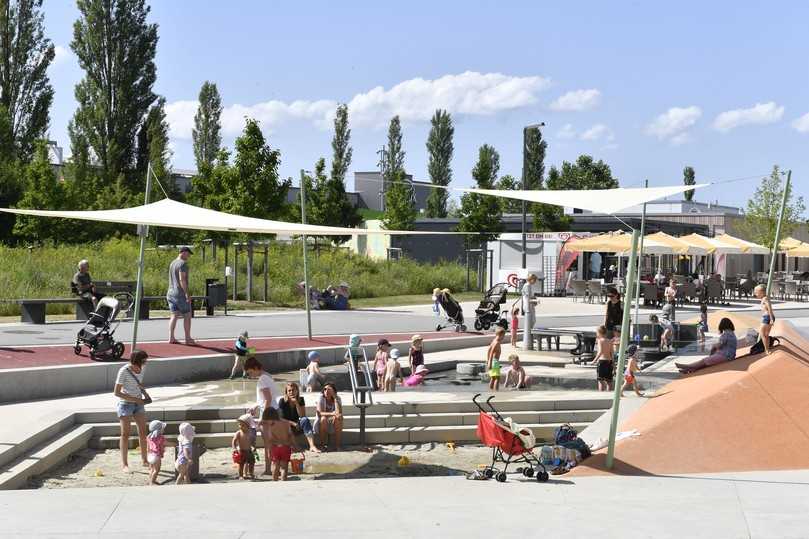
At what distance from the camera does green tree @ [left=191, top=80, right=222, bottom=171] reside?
224 ft

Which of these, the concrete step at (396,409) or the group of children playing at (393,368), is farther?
the group of children playing at (393,368)

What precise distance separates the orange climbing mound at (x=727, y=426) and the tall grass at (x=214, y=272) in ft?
58.8

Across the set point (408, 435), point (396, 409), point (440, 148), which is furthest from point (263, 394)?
point (440, 148)

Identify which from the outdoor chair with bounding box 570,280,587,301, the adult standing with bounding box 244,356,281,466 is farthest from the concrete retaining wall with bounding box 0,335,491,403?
the outdoor chair with bounding box 570,280,587,301

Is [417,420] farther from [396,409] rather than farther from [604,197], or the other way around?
[604,197]

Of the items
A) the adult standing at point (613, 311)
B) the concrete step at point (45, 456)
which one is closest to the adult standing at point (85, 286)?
the concrete step at point (45, 456)

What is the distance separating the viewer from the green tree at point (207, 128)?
6831cm

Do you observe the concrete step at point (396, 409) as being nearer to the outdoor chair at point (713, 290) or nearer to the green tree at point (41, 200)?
the outdoor chair at point (713, 290)

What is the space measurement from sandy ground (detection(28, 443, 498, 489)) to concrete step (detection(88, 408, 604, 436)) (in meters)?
0.45

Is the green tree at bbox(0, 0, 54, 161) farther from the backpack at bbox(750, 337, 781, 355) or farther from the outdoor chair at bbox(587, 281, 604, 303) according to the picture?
the backpack at bbox(750, 337, 781, 355)

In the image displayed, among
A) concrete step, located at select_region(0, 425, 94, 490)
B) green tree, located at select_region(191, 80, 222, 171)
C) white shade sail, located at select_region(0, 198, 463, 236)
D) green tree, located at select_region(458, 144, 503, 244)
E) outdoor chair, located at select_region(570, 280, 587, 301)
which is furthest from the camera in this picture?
green tree, located at select_region(191, 80, 222, 171)

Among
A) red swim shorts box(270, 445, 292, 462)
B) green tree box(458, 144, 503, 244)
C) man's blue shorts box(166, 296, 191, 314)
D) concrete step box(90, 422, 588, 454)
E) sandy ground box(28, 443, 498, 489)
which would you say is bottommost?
sandy ground box(28, 443, 498, 489)

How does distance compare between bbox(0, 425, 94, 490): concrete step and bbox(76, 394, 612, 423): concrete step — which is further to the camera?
bbox(76, 394, 612, 423): concrete step

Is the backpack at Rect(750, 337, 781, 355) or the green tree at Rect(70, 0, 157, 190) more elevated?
the green tree at Rect(70, 0, 157, 190)
